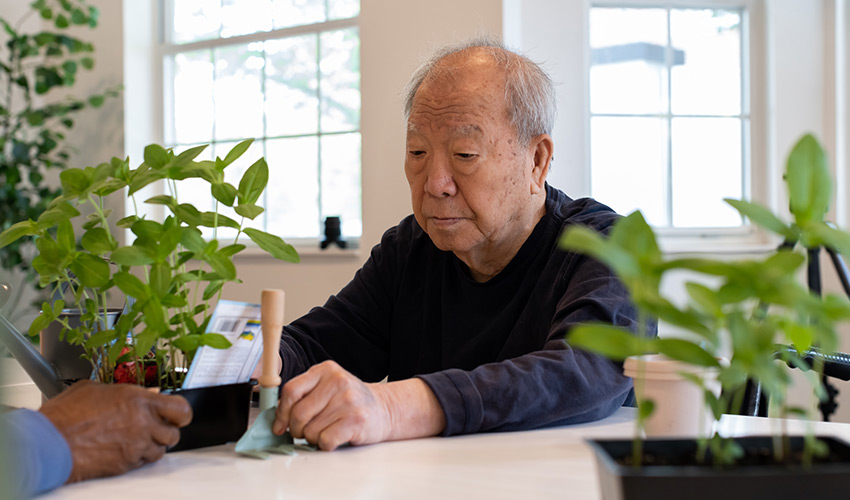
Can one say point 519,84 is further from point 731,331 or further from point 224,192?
point 731,331

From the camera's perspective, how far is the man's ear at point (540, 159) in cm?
164

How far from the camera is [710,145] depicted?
3363 mm

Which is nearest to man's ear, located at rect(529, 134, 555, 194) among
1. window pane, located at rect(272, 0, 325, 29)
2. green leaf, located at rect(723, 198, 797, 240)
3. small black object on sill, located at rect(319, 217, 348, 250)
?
green leaf, located at rect(723, 198, 797, 240)

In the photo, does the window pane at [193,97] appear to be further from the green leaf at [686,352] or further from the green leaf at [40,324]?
the green leaf at [686,352]

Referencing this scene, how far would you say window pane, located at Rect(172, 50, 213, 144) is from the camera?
4266 millimetres

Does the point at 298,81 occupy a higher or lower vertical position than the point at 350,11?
lower

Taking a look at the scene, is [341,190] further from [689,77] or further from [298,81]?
[689,77]

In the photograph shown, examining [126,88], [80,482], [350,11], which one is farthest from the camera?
[126,88]

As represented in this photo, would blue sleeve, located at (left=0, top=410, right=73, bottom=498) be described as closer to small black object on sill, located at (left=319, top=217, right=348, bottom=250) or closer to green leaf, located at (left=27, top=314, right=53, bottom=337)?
green leaf, located at (left=27, top=314, right=53, bottom=337)

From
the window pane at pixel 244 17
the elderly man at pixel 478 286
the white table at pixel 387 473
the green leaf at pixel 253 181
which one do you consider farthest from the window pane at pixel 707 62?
the green leaf at pixel 253 181

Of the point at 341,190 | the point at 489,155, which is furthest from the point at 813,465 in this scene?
the point at 341,190

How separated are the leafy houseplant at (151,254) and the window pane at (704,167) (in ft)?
8.77

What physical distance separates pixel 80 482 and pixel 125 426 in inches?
2.7

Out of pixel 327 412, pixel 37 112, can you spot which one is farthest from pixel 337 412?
pixel 37 112
